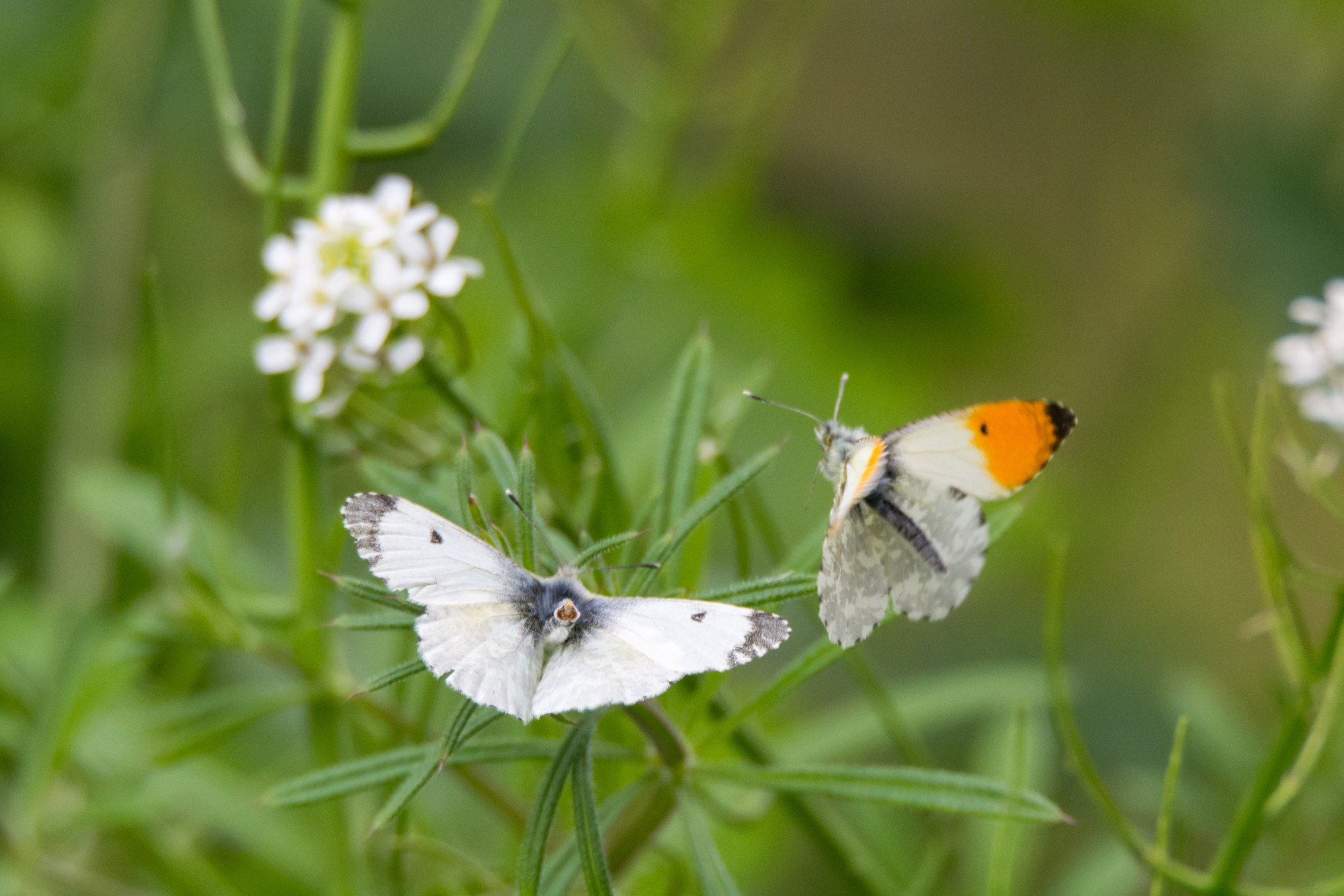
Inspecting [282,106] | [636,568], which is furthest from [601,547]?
[282,106]

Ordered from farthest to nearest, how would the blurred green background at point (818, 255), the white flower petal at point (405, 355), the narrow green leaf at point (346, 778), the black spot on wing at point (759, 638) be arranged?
the blurred green background at point (818, 255)
the white flower petal at point (405, 355)
the narrow green leaf at point (346, 778)
the black spot on wing at point (759, 638)

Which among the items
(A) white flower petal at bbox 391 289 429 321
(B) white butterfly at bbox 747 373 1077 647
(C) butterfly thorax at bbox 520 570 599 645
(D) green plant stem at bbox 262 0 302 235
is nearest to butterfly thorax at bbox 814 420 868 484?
(B) white butterfly at bbox 747 373 1077 647

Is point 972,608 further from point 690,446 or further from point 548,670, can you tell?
point 548,670

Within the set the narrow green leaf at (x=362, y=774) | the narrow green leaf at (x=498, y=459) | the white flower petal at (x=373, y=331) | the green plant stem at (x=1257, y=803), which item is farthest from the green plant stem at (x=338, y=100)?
the green plant stem at (x=1257, y=803)

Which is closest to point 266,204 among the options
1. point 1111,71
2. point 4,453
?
point 4,453

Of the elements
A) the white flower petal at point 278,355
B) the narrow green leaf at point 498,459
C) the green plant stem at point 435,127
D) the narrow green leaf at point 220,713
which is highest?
the green plant stem at point 435,127

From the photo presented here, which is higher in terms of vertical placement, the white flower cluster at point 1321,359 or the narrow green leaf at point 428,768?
the white flower cluster at point 1321,359

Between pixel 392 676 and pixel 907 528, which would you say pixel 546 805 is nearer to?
pixel 392 676

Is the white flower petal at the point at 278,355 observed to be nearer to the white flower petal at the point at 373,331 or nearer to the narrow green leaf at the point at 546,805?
the white flower petal at the point at 373,331
